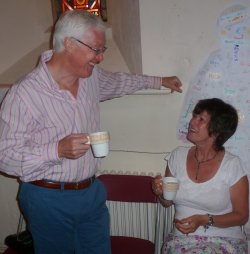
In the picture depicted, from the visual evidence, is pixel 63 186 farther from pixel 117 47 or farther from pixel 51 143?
pixel 117 47

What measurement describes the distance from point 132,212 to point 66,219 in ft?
2.26

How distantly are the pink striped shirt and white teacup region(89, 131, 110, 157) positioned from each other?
0.48 ft

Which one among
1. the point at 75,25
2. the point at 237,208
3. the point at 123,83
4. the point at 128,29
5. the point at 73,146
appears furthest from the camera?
the point at 128,29

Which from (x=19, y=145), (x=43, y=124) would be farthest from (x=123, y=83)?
(x=19, y=145)

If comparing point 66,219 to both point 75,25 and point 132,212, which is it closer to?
point 132,212

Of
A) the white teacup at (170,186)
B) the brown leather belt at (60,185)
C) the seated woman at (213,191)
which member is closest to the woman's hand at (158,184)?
the seated woman at (213,191)

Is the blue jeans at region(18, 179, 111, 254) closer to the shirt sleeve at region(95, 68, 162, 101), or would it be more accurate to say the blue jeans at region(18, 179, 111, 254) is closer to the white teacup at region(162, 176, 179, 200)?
the white teacup at region(162, 176, 179, 200)

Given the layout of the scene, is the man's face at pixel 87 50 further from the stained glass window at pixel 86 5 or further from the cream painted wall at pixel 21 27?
the cream painted wall at pixel 21 27

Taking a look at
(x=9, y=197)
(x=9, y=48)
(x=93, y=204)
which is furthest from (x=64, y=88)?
(x=9, y=197)

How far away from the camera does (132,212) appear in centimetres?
209

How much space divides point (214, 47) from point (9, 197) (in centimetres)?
172

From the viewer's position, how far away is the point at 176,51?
5.85ft

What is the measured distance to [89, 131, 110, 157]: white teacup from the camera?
125cm

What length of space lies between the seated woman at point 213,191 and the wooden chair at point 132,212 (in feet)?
0.74
